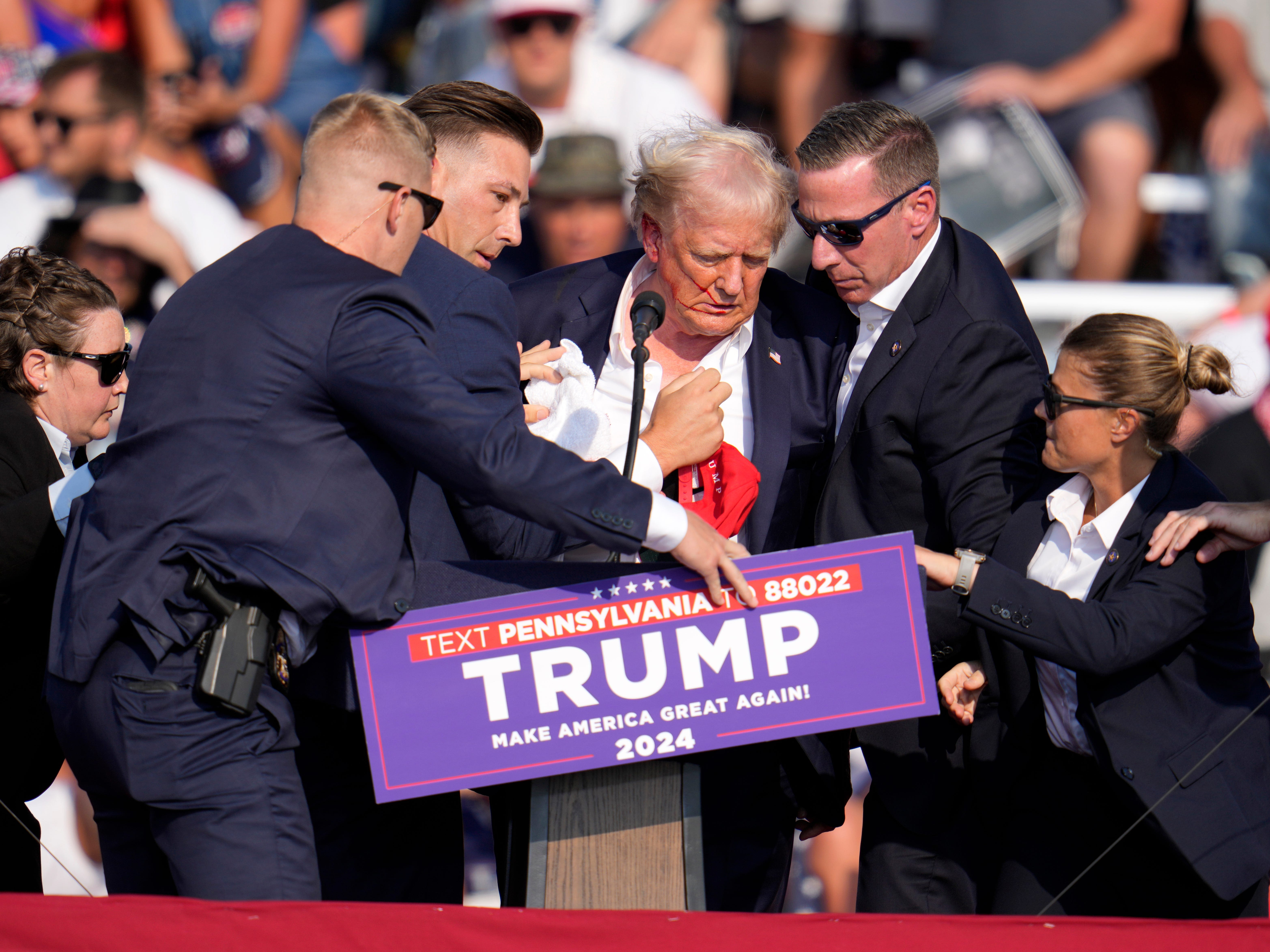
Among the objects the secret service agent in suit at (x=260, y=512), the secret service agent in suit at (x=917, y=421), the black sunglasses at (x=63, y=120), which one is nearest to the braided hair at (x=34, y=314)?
the secret service agent in suit at (x=260, y=512)

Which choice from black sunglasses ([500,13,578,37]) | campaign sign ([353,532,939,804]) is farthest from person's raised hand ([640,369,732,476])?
black sunglasses ([500,13,578,37])

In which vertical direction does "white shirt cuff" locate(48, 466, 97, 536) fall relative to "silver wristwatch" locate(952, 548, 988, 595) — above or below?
above

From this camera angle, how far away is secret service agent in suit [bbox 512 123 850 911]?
100 inches

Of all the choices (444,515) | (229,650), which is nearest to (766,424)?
(444,515)

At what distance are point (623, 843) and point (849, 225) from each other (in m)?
1.35

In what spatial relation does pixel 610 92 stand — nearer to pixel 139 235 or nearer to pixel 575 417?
pixel 139 235

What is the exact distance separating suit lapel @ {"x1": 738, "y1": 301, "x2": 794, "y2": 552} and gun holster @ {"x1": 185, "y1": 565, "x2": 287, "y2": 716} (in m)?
1.05

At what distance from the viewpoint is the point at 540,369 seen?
2559 millimetres

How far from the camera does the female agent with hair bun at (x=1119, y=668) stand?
2.21 meters

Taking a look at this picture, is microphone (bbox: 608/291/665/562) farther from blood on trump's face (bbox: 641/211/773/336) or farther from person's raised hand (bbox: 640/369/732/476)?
blood on trump's face (bbox: 641/211/773/336)

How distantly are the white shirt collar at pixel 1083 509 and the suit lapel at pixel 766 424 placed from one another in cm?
55

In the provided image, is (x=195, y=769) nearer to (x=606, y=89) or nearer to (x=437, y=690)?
(x=437, y=690)

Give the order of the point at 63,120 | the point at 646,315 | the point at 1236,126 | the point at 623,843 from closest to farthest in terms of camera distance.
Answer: the point at 623,843
the point at 646,315
the point at 63,120
the point at 1236,126

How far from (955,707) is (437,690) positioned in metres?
1.10
